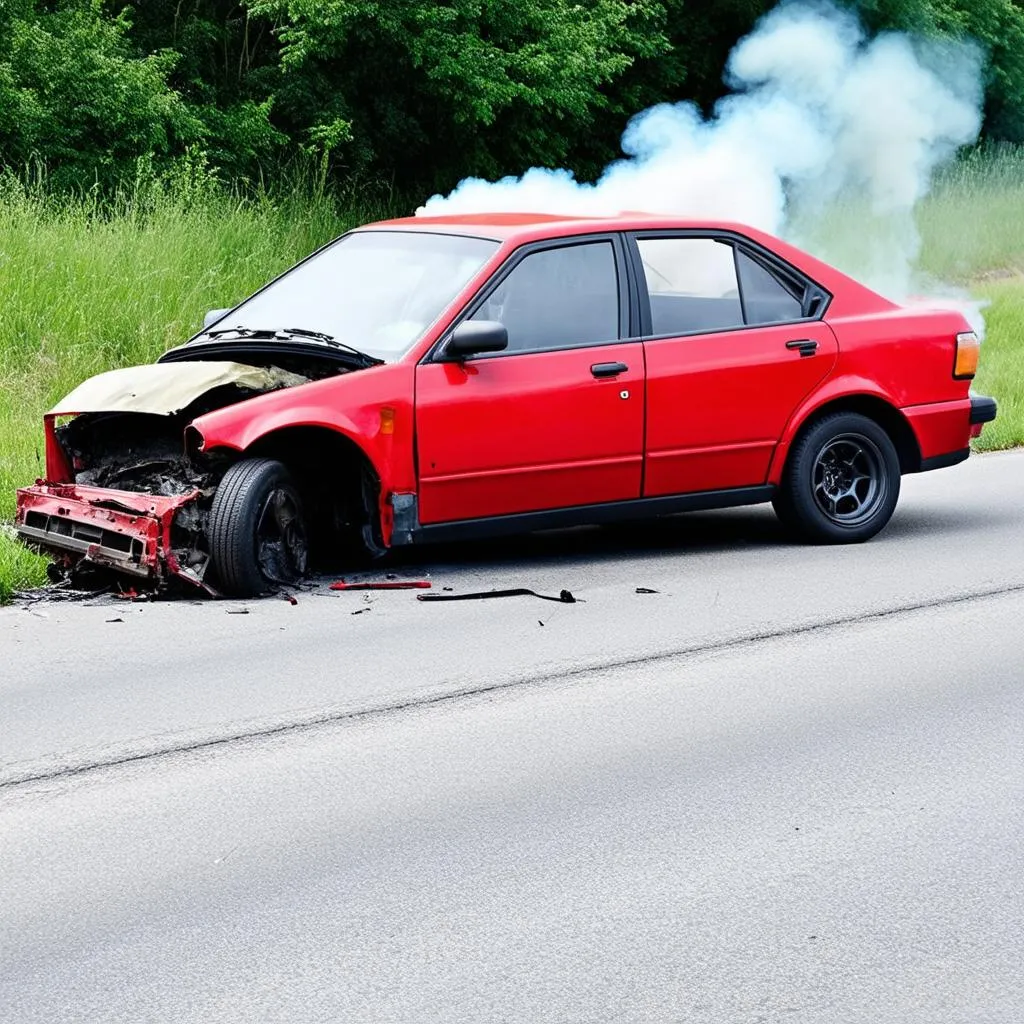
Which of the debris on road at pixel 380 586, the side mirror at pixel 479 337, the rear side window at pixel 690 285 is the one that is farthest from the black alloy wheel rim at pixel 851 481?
the debris on road at pixel 380 586

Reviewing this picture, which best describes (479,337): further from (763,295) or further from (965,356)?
(965,356)

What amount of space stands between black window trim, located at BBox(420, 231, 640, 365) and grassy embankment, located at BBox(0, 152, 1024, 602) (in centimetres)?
286

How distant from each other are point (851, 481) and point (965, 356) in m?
0.95

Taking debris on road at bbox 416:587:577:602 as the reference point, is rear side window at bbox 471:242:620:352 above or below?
above

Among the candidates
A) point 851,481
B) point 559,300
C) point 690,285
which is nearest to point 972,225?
point 851,481

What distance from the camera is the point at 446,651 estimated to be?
706cm

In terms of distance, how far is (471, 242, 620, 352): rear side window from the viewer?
8539mm

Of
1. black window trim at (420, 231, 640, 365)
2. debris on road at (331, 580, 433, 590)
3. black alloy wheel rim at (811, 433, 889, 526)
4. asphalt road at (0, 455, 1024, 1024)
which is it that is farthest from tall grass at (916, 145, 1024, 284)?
asphalt road at (0, 455, 1024, 1024)

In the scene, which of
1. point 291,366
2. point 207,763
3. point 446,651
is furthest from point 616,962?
point 291,366

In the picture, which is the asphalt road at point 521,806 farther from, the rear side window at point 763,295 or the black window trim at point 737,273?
the rear side window at point 763,295

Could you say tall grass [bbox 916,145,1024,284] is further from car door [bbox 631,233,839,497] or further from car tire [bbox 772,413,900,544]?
car door [bbox 631,233,839,497]

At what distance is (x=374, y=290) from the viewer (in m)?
8.80

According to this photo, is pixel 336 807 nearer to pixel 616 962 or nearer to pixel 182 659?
pixel 616 962

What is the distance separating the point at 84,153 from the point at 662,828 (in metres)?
14.7
